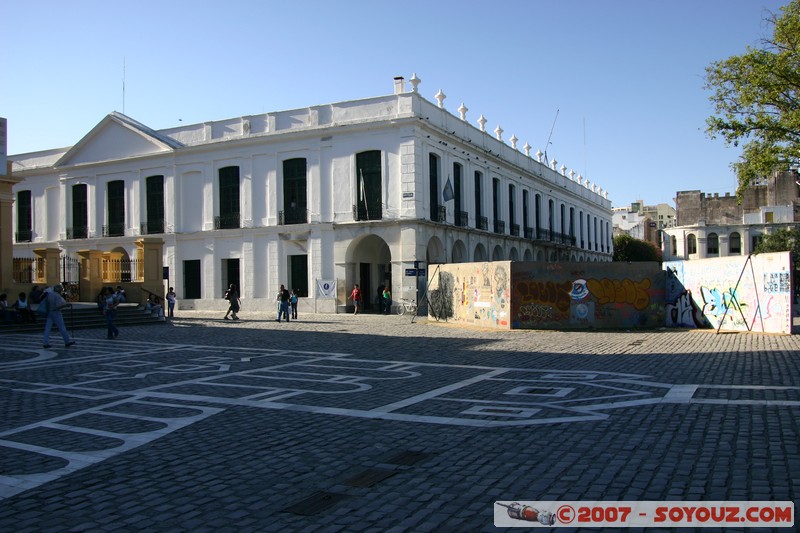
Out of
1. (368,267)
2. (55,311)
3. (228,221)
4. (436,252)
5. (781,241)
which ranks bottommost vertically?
(55,311)

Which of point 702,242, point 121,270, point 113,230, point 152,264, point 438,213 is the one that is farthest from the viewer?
point 702,242

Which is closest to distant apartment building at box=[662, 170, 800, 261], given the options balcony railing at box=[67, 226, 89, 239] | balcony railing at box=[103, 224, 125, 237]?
balcony railing at box=[103, 224, 125, 237]

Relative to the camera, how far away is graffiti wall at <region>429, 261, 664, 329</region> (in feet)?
72.4

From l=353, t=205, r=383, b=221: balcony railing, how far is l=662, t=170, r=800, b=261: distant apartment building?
4669 centimetres

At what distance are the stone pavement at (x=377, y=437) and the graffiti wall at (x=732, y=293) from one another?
448 cm

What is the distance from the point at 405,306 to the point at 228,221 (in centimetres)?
1235

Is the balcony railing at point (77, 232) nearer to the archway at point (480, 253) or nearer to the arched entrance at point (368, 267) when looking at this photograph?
the arched entrance at point (368, 267)

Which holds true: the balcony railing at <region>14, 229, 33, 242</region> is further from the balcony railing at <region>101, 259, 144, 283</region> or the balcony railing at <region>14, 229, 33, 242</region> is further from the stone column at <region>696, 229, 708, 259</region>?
the stone column at <region>696, 229, 708, 259</region>

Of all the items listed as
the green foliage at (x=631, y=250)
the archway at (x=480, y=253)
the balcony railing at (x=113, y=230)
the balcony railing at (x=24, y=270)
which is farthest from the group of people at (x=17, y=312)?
the green foliage at (x=631, y=250)

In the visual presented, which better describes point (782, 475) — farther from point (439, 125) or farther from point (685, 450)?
point (439, 125)

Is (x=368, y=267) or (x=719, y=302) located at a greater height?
(x=368, y=267)

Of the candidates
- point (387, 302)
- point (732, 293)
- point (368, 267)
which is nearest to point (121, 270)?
point (387, 302)

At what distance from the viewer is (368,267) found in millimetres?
37906

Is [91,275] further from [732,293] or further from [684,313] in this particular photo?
[732,293]
